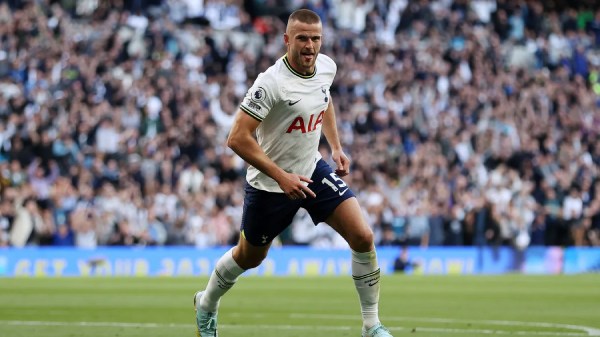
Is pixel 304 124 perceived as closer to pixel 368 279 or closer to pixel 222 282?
pixel 368 279

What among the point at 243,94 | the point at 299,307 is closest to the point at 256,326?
the point at 299,307

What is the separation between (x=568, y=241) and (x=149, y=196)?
10129mm

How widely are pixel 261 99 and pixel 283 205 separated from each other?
0.87m

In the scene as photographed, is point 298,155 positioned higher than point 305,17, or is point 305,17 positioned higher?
Result: point 305,17

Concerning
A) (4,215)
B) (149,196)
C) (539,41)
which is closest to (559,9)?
(539,41)

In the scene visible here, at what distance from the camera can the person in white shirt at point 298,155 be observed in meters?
8.22

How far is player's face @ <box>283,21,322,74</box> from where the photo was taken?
823cm

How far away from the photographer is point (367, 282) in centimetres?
858

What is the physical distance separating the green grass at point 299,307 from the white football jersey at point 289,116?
6.87 ft

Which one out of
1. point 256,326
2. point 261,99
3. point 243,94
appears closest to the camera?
point 261,99

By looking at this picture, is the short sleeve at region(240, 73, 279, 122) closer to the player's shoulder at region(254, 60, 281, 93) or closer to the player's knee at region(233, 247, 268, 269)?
the player's shoulder at region(254, 60, 281, 93)

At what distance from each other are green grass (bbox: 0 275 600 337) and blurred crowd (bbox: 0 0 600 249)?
2.62 metres

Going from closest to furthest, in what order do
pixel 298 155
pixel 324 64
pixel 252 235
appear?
1. pixel 298 155
2. pixel 252 235
3. pixel 324 64

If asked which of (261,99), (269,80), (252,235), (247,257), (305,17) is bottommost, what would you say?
(247,257)
